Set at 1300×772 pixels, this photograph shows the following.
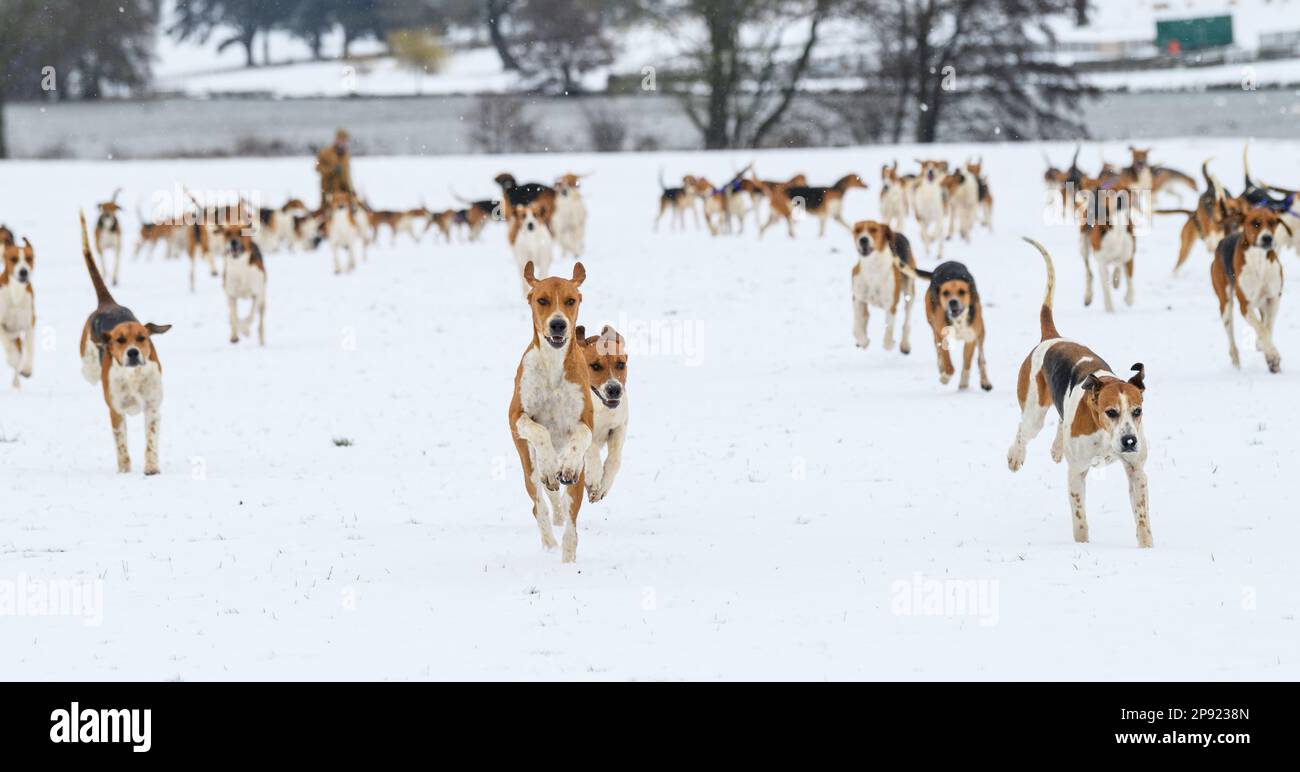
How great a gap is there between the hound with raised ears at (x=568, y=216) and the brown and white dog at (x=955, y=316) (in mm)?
10782

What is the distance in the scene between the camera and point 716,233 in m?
26.9

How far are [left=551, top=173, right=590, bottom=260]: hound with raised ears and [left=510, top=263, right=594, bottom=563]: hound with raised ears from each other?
1580cm

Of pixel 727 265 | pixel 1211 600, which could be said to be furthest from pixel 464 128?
pixel 1211 600

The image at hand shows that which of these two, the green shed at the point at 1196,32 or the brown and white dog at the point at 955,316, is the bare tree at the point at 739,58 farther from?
the brown and white dog at the point at 955,316

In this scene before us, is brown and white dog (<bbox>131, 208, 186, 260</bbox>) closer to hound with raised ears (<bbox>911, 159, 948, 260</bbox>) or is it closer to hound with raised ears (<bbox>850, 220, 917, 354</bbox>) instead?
hound with raised ears (<bbox>911, 159, 948, 260</bbox>)

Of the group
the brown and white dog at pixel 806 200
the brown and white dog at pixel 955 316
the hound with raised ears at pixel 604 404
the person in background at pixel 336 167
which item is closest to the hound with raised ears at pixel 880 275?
the brown and white dog at pixel 955 316

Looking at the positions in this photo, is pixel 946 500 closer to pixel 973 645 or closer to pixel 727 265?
pixel 973 645

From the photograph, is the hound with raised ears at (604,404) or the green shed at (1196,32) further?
the green shed at (1196,32)

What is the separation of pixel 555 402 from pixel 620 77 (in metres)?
44.3

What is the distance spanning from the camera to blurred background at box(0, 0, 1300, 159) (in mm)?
44625

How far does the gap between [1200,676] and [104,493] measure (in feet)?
22.4

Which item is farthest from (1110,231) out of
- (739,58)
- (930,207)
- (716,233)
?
(739,58)

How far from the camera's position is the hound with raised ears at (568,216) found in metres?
23.8

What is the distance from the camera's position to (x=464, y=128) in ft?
173
